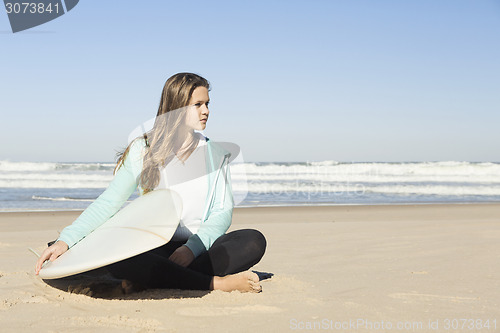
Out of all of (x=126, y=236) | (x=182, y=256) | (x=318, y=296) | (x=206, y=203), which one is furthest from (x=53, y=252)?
(x=318, y=296)

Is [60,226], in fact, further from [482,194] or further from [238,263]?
[482,194]

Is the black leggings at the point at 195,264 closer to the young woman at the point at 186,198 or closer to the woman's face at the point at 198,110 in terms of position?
the young woman at the point at 186,198

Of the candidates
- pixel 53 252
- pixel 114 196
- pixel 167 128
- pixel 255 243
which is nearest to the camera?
pixel 53 252

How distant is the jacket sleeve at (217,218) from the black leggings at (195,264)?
6 cm

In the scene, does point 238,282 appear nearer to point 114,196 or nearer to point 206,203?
point 206,203

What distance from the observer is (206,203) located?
2.64m

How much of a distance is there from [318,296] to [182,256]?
771 millimetres

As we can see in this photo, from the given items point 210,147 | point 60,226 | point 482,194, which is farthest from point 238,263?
point 482,194

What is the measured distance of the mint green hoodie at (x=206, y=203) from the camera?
8.06 ft

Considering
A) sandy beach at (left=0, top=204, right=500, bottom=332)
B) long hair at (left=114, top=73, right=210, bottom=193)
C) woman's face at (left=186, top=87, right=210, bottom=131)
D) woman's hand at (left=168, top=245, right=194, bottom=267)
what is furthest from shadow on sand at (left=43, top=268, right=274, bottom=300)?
woman's face at (left=186, top=87, right=210, bottom=131)

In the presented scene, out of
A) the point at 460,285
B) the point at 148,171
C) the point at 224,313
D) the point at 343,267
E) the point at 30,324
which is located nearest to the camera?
the point at 30,324

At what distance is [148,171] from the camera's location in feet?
8.39

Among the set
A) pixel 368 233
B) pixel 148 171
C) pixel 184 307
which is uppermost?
pixel 148 171

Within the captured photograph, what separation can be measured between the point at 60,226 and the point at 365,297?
5.03 metres
